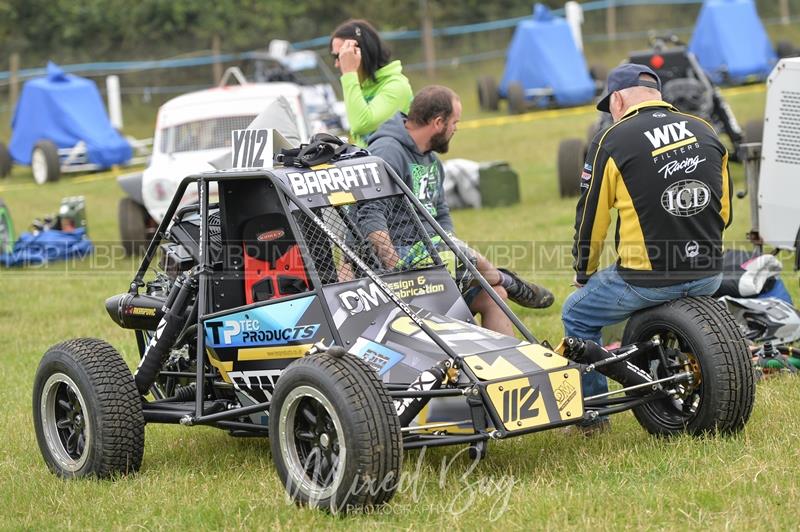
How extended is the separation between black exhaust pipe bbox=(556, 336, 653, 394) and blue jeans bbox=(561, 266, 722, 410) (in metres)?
0.28

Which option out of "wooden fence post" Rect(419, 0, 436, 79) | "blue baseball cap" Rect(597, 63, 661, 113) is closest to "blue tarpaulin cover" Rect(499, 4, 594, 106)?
"wooden fence post" Rect(419, 0, 436, 79)

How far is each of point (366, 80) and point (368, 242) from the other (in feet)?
7.54

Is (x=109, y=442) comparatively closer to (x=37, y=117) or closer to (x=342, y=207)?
(x=342, y=207)

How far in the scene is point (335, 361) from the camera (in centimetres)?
480

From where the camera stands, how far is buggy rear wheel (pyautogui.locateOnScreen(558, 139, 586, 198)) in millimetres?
15703

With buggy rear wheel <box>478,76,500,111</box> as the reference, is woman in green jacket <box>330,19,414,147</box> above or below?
above

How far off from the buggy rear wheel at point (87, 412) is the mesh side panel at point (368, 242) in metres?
1.14

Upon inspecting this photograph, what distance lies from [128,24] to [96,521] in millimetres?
34729

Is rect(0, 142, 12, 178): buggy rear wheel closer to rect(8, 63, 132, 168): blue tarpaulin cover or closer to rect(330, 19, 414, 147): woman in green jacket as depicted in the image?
rect(8, 63, 132, 168): blue tarpaulin cover

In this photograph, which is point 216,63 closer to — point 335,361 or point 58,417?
point 58,417

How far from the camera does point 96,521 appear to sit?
5090mm

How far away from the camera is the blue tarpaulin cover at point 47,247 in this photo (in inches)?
540

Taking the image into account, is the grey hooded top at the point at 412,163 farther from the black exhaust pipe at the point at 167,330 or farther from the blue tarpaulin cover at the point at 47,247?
the blue tarpaulin cover at the point at 47,247

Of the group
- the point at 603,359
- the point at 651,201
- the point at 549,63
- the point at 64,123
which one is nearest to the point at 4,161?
the point at 64,123
